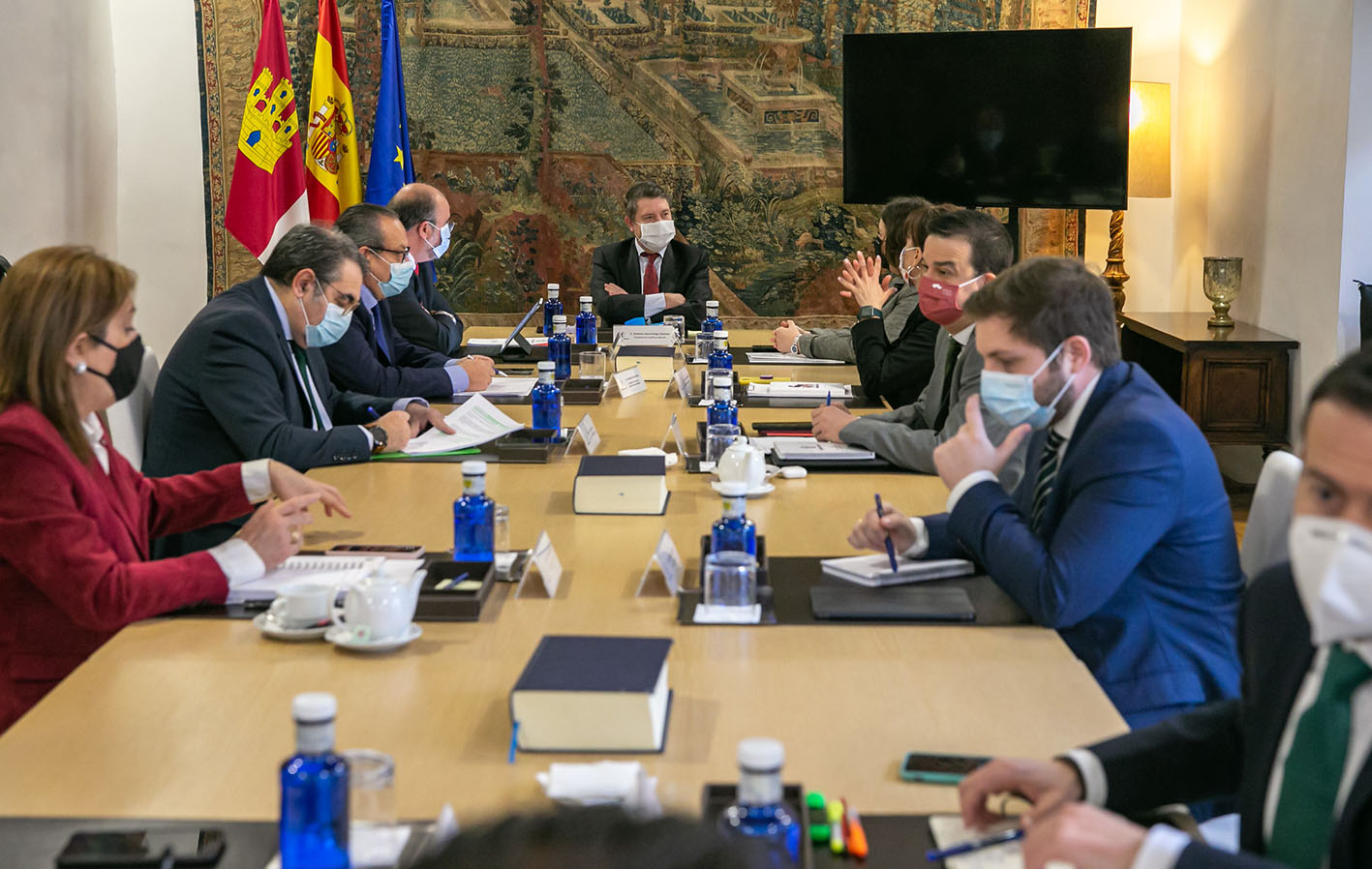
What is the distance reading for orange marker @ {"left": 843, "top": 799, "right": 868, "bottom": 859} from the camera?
1.40 metres

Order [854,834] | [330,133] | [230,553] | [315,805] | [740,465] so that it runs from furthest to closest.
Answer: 1. [330,133]
2. [740,465]
3. [230,553]
4. [854,834]
5. [315,805]

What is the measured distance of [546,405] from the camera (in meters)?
3.60

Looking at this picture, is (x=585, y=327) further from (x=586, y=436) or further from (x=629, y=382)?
(x=586, y=436)

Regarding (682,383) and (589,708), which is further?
(682,383)

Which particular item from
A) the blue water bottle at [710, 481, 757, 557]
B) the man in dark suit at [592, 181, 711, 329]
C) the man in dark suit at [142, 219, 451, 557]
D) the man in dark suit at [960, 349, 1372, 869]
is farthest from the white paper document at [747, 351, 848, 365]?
the man in dark suit at [960, 349, 1372, 869]

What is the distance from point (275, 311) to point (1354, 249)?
13.2ft

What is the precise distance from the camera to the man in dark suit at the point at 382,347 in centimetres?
436

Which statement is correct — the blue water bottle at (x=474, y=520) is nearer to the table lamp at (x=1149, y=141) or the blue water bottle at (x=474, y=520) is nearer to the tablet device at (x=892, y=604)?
the tablet device at (x=892, y=604)

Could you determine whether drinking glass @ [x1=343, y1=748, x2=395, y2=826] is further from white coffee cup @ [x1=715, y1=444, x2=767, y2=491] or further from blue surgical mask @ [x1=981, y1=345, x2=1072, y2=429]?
white coffee cup @ [x1=715, y1=444, x2=767, y2=491]

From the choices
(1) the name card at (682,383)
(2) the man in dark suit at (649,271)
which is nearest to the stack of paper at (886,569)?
(1) the name card at (682,383)

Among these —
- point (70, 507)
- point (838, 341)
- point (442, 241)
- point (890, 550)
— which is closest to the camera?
point (70, 507)

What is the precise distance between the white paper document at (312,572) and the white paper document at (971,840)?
1128 millimetres

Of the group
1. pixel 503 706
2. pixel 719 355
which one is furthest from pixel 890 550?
pixel 719 355

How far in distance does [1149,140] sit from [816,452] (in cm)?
431
